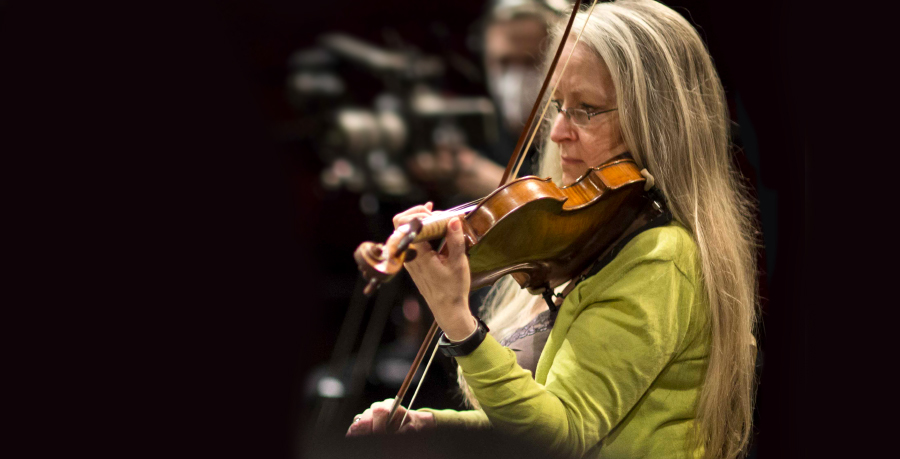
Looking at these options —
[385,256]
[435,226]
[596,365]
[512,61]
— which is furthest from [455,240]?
[512,61]

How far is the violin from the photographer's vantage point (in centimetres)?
108

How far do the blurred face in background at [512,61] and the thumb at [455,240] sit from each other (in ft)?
3.26

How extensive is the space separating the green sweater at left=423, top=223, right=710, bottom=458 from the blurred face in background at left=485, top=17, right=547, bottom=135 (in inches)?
34.4

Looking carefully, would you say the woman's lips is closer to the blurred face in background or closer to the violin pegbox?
the violin pegbox

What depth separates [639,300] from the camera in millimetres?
1133

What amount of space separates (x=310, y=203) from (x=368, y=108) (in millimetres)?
440

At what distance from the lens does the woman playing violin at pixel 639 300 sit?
43.0 inches

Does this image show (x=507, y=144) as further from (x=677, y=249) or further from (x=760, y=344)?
(x=677, y=249)

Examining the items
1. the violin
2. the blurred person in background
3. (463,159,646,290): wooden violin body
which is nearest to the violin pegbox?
the violin

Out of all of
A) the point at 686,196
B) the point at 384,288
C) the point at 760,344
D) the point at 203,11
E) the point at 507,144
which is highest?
the point at 203,11

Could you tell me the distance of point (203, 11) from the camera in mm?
795

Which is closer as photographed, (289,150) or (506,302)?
(506,302)

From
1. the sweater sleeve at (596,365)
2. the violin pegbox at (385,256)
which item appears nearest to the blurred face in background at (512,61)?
the sweater sleeve at (596,365)

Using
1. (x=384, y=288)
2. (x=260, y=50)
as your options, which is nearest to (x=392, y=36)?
(x=260, y=50)
